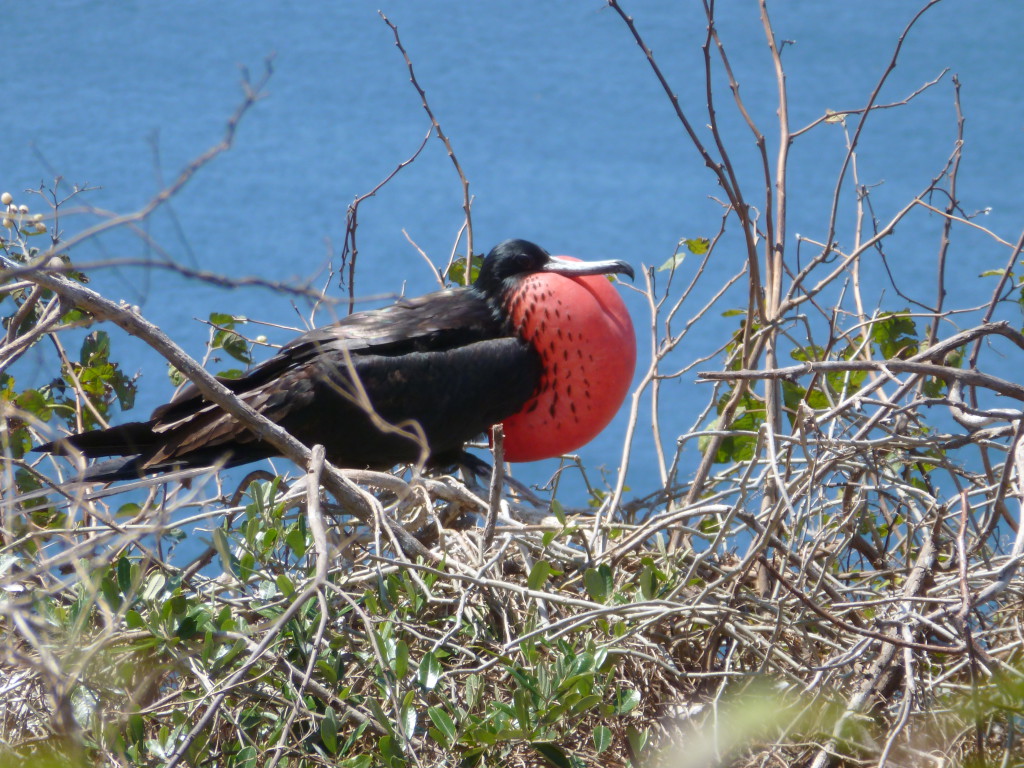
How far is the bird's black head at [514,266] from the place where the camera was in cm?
182

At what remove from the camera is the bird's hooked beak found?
5.82ft

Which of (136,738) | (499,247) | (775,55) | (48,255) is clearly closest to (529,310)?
(499,247)

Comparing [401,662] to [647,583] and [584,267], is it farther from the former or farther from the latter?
[584,267]

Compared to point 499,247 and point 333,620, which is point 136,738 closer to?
point 333,620

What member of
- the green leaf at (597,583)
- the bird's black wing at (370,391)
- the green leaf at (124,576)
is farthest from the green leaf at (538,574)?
the bird's black wing at (370,391)

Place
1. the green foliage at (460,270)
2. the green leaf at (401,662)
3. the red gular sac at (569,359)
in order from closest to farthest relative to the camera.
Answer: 1. the green leaf at (401,662)
2. the red gular sac at (569,359)
3. the green foliage at (460,270)

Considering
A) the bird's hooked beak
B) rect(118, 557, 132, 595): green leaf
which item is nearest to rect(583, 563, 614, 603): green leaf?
rect(118, 557, 132, 595): green leaf

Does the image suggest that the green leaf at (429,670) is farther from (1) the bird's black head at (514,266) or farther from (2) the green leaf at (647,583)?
(1) the bird's black head at (514,266)

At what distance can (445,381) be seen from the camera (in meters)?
1.70

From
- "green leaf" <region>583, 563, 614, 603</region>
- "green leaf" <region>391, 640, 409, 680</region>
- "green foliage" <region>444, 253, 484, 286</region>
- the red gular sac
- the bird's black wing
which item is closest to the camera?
"green leaf" <region>391, 640, 409, 680</region>

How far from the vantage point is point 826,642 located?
1.09 m

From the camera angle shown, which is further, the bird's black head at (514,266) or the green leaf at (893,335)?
the bird's black head at (514,266)

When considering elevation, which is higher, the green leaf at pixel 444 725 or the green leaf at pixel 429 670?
the green leaf at pixel 429 670

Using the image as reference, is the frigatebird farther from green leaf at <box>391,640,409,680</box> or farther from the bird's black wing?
green leaf at <box>391,640,409,680</box>
